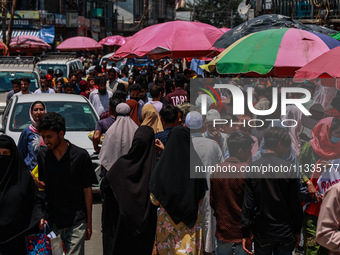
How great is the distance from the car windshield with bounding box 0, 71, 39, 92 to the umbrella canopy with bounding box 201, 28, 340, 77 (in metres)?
8.08

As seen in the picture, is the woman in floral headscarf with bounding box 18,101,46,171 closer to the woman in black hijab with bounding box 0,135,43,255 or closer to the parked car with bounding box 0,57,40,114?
the woman in black hijab with bounding box 0,135,43,255

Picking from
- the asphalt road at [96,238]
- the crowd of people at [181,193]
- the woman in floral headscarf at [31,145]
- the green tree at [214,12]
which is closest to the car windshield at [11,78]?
the asphalt road at [96,238]

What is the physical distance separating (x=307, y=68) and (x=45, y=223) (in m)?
3.05

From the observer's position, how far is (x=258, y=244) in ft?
15.9

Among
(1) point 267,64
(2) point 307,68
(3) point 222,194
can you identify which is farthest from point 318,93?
(3) point 222,194

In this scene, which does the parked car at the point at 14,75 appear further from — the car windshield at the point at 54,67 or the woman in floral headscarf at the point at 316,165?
the woman in floral headscarf at the point at 316,165

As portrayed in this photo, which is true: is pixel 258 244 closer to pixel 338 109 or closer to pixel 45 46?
pixel 338 109

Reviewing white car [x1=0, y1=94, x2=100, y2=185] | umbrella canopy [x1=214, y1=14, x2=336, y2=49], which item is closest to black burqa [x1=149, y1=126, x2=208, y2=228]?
white car [x1=0, y1=94, x2=100, y2=185]

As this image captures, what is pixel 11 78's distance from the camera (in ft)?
49.4

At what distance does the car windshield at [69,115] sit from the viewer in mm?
9433

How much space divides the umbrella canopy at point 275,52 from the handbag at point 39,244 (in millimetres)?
3440

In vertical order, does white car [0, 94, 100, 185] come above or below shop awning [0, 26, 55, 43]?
below

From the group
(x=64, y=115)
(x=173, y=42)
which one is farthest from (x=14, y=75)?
(x=173, y=42)

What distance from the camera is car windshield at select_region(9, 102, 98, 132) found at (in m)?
9.43
